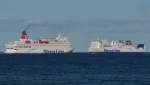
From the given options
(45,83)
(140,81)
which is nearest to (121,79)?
(140,81)

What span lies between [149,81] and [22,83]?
10296mm

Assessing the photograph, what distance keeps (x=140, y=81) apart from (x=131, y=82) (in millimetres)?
1605

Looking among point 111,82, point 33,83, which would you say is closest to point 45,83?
point 33,83

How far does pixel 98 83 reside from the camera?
2414 inches

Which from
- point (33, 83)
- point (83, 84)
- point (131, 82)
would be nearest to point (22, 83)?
point (33, 83)

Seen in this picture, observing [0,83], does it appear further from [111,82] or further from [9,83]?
[111,82]

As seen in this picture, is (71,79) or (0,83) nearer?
(0,83)

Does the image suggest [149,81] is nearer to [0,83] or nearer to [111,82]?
[111,82]

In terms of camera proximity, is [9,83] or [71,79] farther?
[71,79]

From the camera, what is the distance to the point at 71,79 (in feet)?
221

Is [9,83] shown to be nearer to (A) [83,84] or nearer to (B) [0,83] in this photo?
(B) [0,83]

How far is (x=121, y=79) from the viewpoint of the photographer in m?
66.7

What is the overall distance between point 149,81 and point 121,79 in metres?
4.00

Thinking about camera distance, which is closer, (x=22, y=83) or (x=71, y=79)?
(x=22, y=83)
